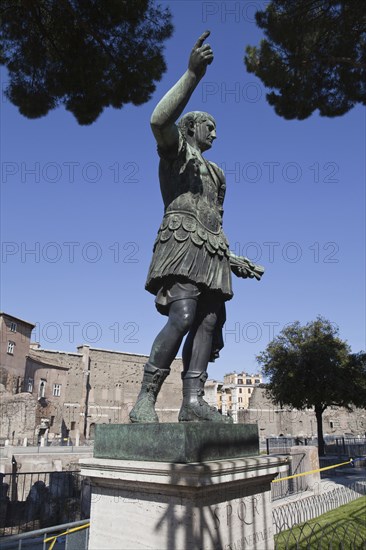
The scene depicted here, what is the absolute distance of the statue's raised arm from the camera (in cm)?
253

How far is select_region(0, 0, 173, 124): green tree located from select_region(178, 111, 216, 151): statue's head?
18.1 feet

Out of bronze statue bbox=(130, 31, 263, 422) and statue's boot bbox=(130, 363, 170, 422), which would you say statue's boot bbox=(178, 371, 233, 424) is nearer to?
bronze statue bbox=(130, 31, 263, 422)

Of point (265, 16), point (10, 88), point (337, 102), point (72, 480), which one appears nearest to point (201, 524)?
point (10, 88)

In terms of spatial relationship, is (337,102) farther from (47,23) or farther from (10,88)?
(10,88)

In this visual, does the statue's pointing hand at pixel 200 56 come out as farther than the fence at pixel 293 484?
No

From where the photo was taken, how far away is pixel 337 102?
9547 millimetres

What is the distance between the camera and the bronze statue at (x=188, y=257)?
256 centimetres

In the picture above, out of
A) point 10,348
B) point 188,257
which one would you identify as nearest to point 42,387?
point 10,348

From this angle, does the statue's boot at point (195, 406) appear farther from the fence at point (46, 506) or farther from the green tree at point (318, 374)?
the green tree at point (318, 374)

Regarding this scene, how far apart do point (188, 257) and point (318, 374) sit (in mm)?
20882

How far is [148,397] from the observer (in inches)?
100

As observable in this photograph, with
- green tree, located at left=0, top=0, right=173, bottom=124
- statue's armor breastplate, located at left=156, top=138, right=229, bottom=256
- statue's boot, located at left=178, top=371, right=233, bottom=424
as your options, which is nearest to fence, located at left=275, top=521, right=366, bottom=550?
statue's boot, located at left=178, top=371, right=233, bottom=424

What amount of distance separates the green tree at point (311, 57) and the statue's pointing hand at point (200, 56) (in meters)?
7.17

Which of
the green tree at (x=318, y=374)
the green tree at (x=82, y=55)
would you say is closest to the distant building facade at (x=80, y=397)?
the green tree at (x=318, y=374)
